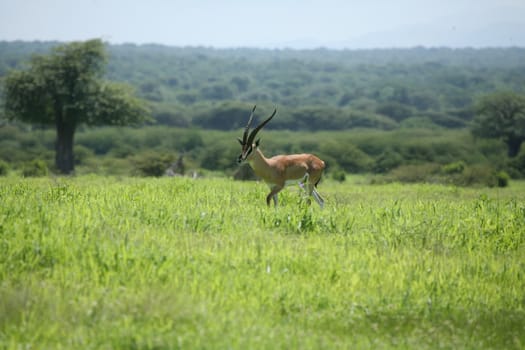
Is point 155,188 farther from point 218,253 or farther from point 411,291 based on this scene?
point 411,291

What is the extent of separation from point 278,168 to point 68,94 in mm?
37859

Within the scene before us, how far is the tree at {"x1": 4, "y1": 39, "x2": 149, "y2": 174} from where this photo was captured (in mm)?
46281

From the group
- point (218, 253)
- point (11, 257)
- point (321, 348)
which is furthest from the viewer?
point (218, 253)

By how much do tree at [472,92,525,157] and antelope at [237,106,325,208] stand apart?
67.8m

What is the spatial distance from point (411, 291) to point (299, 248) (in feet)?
6.30

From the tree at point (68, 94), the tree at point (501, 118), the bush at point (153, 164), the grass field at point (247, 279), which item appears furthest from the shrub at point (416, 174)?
the grass field at point (247, 279)

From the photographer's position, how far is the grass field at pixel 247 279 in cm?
655

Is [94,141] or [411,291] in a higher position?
[411,291]

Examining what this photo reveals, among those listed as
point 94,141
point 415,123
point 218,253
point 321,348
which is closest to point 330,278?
point 218,253

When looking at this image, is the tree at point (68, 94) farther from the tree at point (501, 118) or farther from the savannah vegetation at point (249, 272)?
the tree at point (501, 118)

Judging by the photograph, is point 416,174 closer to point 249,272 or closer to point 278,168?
point 278,168

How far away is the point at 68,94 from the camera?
4706 centimetres

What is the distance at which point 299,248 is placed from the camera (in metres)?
9.32

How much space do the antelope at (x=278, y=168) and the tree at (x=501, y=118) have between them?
67.8m
